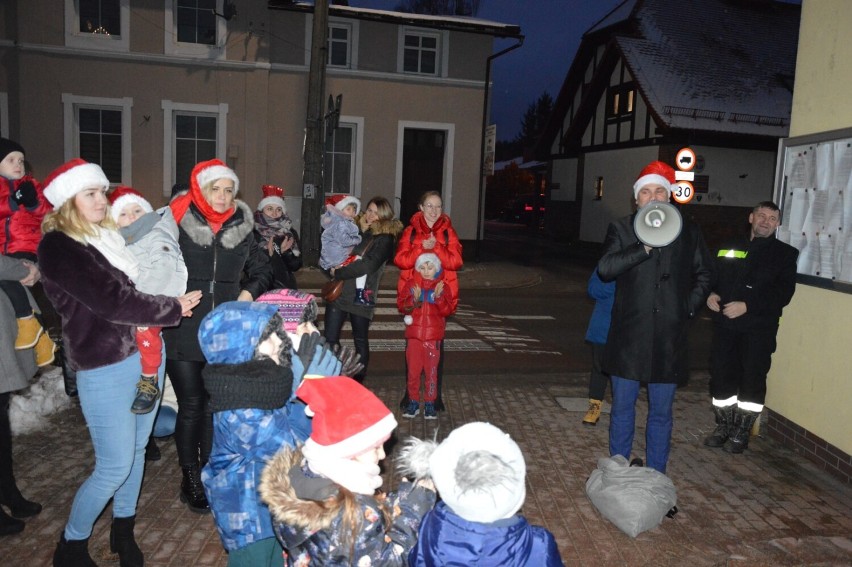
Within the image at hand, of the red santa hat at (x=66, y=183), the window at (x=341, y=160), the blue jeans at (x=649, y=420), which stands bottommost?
the blue jeans at (x=649, y=420)

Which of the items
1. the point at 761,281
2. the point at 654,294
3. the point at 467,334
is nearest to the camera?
the point at 654,294

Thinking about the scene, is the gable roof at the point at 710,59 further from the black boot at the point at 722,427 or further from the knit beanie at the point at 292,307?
the knit beanie at the point at 292,307

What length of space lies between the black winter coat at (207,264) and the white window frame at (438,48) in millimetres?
18048

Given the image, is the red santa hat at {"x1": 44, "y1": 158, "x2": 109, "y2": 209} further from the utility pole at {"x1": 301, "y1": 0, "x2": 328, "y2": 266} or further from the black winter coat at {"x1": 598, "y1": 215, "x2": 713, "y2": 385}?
the utility pole at {"x1": 301, "y1": 0, "x2": 328, "y2": 266}

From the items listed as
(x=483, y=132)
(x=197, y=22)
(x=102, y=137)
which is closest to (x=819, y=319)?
(x=483, y=132)

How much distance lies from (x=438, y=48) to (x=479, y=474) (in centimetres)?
2083

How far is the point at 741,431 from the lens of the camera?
575cm

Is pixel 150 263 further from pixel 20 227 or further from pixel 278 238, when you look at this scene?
pixel 278 238

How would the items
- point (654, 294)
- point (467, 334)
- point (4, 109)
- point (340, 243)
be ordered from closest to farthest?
point (654, 294) < point (340, 243) < point (467, 334) < point (4, 109)

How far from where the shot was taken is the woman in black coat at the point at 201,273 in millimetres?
3986

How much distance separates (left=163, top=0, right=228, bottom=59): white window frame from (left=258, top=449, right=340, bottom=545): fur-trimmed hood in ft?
63.2

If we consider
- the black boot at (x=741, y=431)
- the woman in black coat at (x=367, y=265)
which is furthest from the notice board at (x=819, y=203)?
the woman in black coat at (x=367, y=265)

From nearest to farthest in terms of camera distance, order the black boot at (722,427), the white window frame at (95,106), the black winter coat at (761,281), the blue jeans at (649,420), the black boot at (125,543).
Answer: the black boot at (125,543) → the blue jeans at (649,420) → the black winter coat at (761,281) → the black boot at (722,427) → the white window frame at (95,106)

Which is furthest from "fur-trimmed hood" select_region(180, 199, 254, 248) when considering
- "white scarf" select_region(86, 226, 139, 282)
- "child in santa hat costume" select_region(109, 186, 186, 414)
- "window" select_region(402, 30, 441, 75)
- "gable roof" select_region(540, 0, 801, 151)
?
"gable roof" select_region(540, 0, 801, 151)
